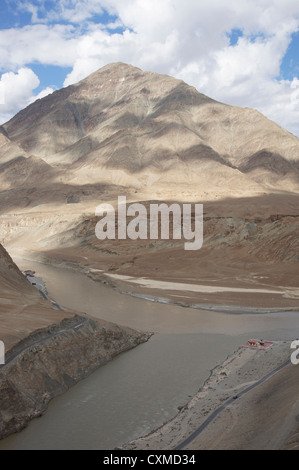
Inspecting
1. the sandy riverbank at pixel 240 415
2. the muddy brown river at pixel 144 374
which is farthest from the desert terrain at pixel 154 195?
the muddy brown river at pixel 144 374

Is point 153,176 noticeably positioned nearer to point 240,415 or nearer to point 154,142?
point 154,142

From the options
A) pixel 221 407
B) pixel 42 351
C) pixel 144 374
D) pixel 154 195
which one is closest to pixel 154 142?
pixel 154 195

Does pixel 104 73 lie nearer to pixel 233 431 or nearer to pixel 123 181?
pixel 123 181

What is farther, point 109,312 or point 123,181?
point 123,181

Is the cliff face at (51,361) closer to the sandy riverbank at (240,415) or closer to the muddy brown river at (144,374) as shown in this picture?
the muddy brown river at (144,374)

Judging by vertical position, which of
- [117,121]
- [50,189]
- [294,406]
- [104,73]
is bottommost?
[294,406]
